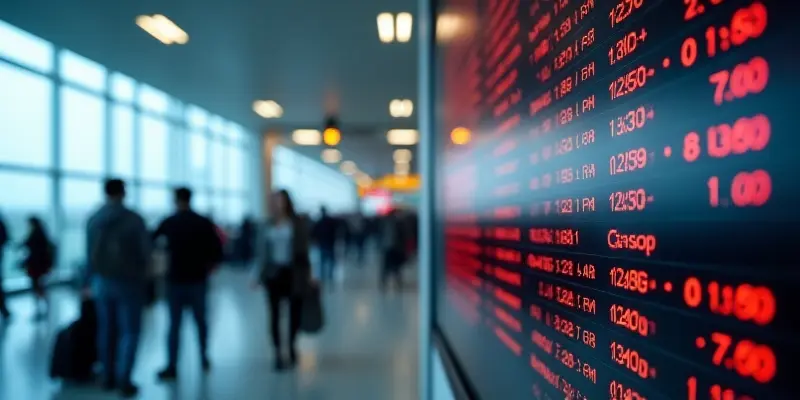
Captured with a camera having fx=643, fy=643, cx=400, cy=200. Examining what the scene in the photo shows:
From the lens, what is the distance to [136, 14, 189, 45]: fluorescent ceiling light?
7479mm

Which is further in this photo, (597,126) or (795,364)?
(597,126)

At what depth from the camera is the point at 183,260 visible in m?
6.23

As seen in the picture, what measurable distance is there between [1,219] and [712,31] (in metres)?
11.0

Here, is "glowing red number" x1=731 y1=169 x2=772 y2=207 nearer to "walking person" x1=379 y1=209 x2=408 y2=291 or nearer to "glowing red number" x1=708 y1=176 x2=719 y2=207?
"glowing red number" x1=708 y1=176 x2=719 y2=207

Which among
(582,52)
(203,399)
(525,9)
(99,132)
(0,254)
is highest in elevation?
(99,132)

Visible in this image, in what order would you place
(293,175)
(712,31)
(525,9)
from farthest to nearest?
(293,175)
(525,9)
(712,31)

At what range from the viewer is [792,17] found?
523 millimetres

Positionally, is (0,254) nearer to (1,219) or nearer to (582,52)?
(1,219)

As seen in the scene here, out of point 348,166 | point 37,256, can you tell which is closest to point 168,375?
point 37,256

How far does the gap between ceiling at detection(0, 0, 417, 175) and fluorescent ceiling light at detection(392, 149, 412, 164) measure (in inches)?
410

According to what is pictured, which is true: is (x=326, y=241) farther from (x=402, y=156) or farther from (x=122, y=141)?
(x=402, y=156)

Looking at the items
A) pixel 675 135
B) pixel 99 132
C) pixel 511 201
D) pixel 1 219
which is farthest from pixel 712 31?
pixel 99 132

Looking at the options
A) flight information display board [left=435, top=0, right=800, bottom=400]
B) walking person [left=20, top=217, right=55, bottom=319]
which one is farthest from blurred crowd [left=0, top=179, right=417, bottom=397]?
flight information display board [left=435, top=0, right=800, bottom=400]

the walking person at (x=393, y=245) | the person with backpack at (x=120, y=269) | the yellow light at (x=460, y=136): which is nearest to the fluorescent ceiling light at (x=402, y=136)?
the walking person at (x=393, y=245)
